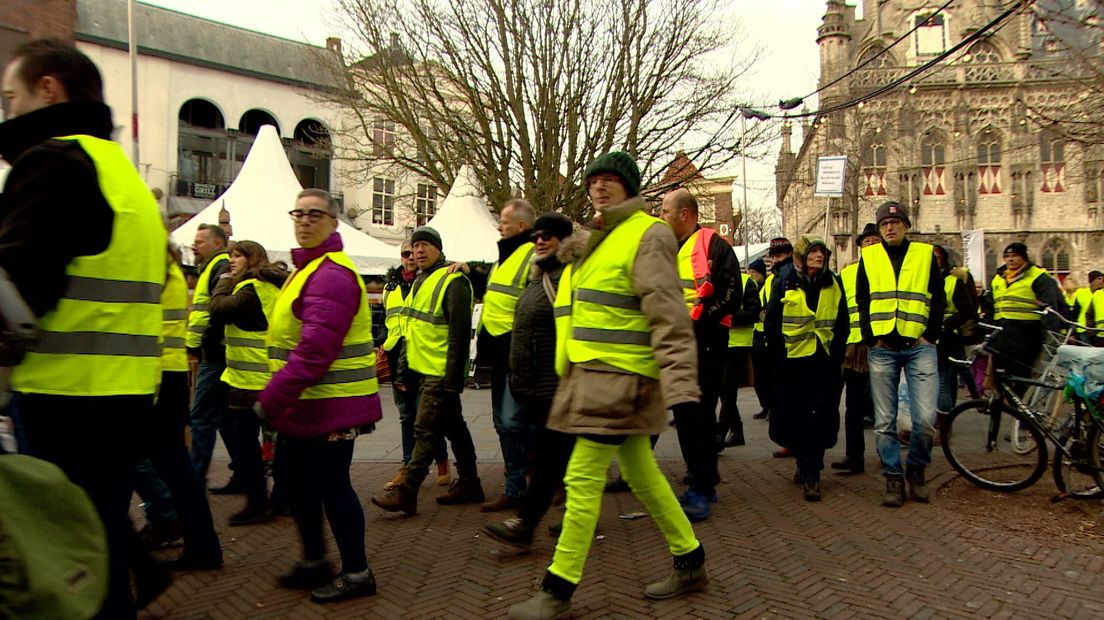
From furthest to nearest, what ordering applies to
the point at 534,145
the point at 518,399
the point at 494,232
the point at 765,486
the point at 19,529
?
the point at 534,145 → the point at 494,232 → the point at 765,486 → the point at 518,399 → the point at 19,529

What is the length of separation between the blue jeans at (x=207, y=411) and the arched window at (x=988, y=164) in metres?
47.9

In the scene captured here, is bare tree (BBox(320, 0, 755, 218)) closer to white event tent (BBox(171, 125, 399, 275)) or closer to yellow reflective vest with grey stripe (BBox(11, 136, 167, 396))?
white event tent (BBox(171, 125, 399, 275))

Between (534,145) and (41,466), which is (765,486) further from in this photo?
(534,145)

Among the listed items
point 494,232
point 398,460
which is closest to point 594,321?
point 398,460

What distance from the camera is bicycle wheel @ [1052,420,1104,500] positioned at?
548 centimetres

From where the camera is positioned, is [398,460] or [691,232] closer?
[691,232]

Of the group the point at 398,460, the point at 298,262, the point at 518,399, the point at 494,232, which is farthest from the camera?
the point at 494,232

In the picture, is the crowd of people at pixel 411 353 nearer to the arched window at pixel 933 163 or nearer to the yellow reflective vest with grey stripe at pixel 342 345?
the yellow reflective vest with grey stripe at pixel 342 345

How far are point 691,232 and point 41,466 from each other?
4495mm

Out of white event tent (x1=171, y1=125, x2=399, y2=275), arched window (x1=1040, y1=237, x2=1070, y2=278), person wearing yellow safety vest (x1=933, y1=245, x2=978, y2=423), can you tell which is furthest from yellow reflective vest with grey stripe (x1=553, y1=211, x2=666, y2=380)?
arched window (x1=1040, y1=237, x2=1070, y2=278)

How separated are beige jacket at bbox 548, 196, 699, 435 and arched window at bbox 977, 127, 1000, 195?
158 ft

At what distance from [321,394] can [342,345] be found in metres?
0.24

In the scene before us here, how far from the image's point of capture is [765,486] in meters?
6.21

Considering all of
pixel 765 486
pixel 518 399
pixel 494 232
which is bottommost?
pixel 765 486
